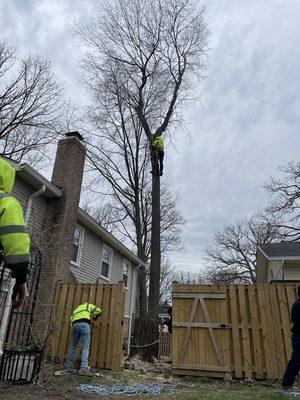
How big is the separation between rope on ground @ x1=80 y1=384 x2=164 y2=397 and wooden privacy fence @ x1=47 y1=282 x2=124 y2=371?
247 cm

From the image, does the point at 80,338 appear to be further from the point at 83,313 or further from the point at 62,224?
the point at 62,224

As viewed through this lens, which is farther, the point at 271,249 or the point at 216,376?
the point at 271,249

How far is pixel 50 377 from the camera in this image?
6.40m

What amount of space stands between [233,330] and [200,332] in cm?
71

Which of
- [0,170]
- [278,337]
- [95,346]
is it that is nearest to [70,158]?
[95,346]

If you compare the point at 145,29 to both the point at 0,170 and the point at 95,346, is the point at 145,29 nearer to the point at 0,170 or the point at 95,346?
the point at 95,346

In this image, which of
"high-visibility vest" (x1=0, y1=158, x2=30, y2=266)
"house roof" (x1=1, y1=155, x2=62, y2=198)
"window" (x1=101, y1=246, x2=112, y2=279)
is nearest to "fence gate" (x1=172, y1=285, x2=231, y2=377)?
"house roof" (x1=1, y1=155, x2=62, y2=198)

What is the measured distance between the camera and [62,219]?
12.1 m

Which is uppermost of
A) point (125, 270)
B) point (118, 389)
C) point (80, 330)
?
point (125, 270)

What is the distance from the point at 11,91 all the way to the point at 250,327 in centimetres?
1876

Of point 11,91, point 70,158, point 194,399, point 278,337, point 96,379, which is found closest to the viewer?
point 194,399

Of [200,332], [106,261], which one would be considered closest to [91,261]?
[106,261]

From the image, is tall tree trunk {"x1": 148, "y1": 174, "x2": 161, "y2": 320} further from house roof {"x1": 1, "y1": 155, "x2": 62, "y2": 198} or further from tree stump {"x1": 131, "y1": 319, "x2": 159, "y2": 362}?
house roof {"x1": 1, "y1": 155, "x2": 62, "y2": 198}

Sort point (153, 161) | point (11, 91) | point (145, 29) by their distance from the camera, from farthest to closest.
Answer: point (11, 91) → point (145, 29) → point (153, 161)
